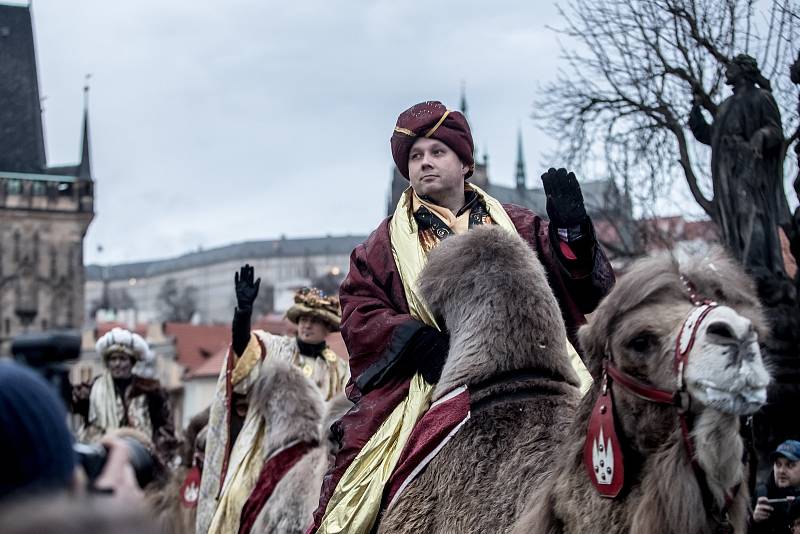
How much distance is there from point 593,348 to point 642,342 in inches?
11.4

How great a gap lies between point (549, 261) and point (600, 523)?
76.9 inches

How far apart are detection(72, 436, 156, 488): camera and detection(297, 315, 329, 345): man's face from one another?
829 centimetres

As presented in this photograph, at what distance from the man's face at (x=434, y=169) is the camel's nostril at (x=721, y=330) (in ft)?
7.95

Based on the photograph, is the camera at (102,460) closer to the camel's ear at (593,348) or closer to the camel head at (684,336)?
the camel head at (684,336)

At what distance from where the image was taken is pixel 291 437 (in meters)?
9.55

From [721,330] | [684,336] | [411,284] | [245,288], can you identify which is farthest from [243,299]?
[721,330]

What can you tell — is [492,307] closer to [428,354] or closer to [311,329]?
[428,354]

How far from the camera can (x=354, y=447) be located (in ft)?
18.5

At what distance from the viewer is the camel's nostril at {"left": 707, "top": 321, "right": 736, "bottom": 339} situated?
3686 mm

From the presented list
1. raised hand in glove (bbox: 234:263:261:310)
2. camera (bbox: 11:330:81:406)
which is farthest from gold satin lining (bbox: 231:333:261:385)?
camera (bbox: 11:330:81:406)

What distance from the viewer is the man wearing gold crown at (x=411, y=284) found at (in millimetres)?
5359

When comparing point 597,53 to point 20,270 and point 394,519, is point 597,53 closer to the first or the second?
point 394,519

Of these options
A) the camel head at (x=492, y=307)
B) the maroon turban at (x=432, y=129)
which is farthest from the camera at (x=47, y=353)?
the maroon turban at (x=432, y=129)

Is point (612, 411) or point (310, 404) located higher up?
point (612, 411)
